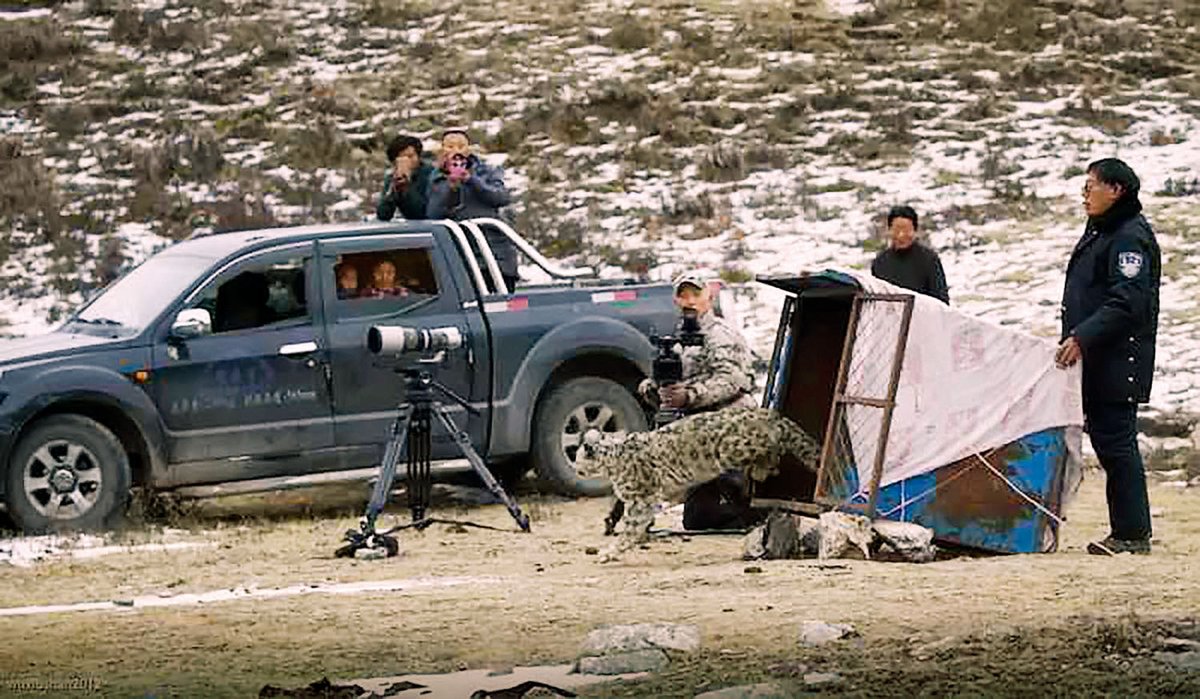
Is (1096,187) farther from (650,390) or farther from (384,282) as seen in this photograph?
(384,282)

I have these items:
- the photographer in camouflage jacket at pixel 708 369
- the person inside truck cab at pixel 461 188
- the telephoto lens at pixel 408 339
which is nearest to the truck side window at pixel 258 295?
the telephoto lens at pixel 408 339

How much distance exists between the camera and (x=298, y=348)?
563 inches

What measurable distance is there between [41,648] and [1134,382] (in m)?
5.25

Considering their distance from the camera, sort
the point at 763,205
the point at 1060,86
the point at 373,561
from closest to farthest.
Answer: the point at 373,561, the point at 763,205, the point at 1060,86

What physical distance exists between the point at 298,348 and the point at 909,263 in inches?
147

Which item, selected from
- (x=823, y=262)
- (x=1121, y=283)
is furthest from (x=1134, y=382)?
(x=823, y=262)

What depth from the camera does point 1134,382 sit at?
11516mm

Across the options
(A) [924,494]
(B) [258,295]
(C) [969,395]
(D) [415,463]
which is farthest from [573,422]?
(C) [969,395]

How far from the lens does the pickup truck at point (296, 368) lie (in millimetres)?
13641

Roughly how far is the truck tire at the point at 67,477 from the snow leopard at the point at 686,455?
3.06m

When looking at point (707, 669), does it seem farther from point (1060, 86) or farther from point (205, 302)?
point (1060, 86)

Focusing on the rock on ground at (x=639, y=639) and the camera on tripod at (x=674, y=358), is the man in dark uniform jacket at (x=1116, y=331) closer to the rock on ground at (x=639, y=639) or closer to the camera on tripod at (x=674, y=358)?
the camera on tripod at (x=674, y=358)

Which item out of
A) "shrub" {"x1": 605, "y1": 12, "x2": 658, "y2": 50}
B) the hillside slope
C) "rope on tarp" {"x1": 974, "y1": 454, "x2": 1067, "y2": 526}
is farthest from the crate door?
"shrub" {"x1": 605, "y1": 12, "x2": 658, "y2": 50}

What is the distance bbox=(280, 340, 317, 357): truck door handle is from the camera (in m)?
14.2
